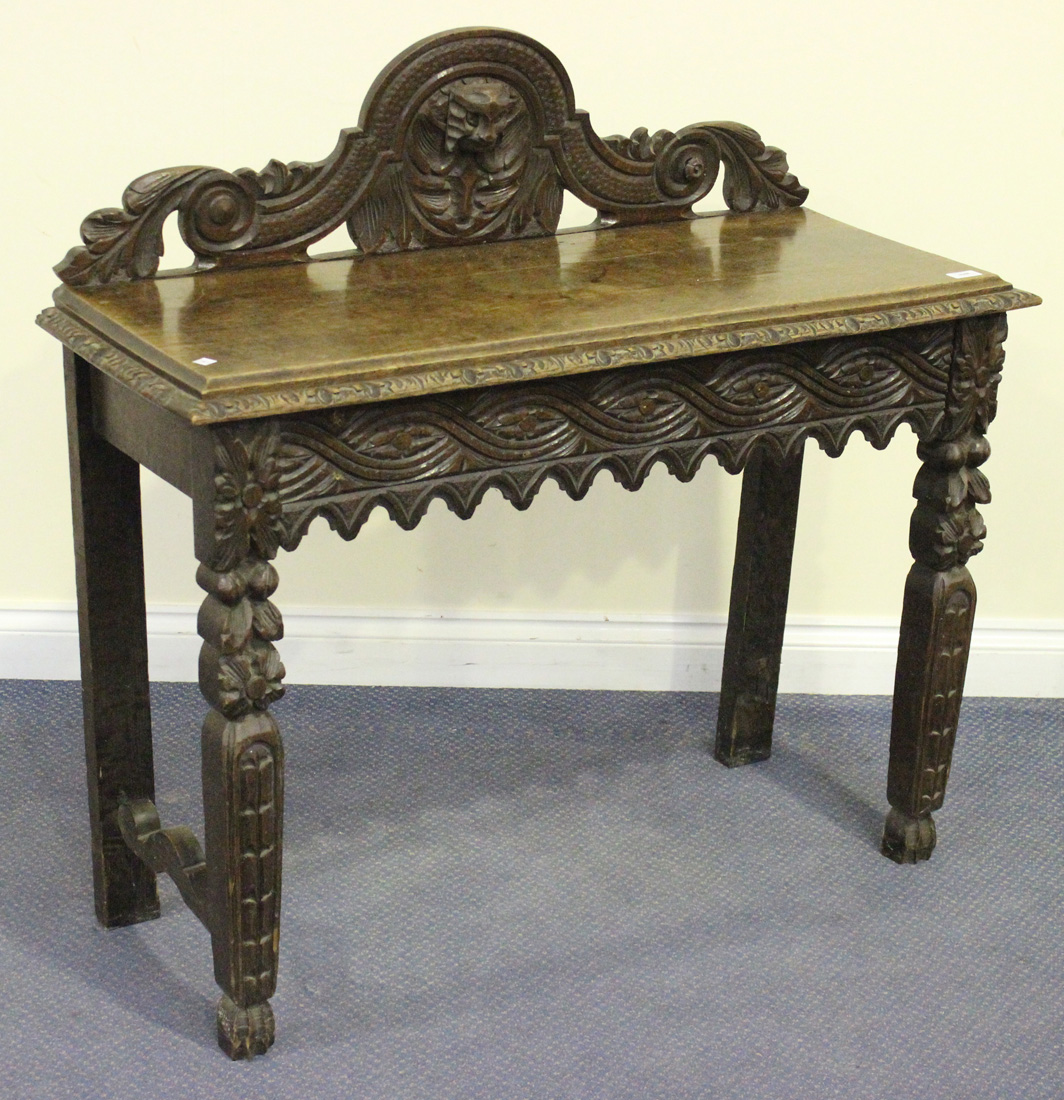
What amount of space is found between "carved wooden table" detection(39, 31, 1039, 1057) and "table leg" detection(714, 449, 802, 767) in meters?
0.37

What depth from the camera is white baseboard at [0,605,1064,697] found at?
354 cm

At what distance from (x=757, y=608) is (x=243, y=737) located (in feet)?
4.27

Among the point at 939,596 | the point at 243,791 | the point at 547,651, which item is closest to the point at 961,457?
the point at 939,596

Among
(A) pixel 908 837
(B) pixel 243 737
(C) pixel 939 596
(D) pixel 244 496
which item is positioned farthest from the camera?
(A) pixel 908 837

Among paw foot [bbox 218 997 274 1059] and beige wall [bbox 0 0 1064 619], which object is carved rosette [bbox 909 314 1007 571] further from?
paw foot [bbox 218 997 274 1059]

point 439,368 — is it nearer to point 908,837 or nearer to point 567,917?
point 567,917

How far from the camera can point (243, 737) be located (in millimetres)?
2264

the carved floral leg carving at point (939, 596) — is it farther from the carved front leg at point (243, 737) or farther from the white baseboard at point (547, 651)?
the carved front leg at point (243, 737)

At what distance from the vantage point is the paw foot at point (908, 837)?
301 centimetres

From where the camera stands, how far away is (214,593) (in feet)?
7.22

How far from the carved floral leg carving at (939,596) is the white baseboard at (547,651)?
66 centimetres

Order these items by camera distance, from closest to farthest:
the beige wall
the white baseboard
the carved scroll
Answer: the carved scroll, the beige wall, the white baseboard

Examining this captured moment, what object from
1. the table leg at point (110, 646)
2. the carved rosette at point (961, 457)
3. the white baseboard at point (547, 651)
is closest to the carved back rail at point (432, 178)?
the table leg at point (110, 646)

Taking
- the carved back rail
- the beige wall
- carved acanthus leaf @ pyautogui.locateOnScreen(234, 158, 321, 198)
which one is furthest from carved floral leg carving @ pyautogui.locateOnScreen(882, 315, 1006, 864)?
carved acanthus leaf @ pyautogui.locateOnScreen(234, 158, 321, 198)
